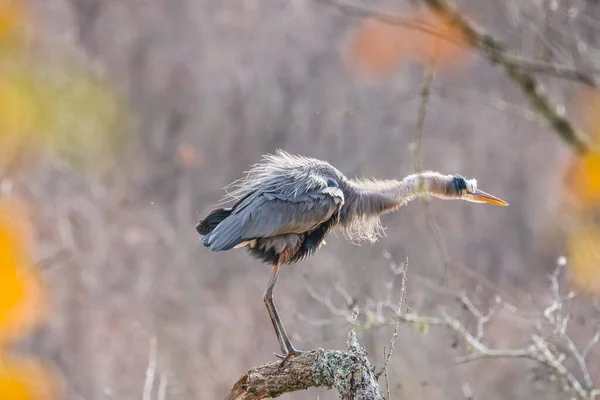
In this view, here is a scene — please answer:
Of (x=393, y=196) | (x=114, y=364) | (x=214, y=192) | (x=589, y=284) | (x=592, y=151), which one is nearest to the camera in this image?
(x=592, y=151)

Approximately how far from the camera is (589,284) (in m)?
5.86

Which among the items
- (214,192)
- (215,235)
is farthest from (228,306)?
(215,235)

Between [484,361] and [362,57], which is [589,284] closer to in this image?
[484,361]

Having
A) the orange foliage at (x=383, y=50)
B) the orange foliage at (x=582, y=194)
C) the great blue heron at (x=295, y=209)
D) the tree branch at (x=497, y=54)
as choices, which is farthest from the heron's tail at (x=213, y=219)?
the orange foliage at (x=383, y=50)

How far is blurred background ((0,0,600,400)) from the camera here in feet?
37.4

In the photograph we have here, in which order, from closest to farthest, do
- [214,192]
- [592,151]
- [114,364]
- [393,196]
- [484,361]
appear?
[592,151] → [393,196] → [484,361] → [114,364] → [214,192]

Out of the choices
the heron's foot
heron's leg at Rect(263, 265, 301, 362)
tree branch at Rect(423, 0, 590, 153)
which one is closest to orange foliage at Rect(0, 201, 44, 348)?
heron's leg at Rect(263, 265, 301, 362)

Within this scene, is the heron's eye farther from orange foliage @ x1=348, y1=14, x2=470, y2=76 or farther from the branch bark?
orange foliage @ x1=348, y1=14, x2=470, y2=76

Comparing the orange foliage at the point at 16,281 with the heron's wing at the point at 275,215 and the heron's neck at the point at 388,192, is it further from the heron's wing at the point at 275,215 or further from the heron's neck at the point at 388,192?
the heron's wing at the point at 275,215

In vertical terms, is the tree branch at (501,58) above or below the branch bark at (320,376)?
above

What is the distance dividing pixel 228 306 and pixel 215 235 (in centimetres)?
766

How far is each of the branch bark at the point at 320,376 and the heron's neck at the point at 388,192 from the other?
1315 mm

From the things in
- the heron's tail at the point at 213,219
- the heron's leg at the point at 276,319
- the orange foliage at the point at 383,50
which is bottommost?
the heron's leg at the point at 276,319

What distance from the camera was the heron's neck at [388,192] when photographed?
16.0 ft
